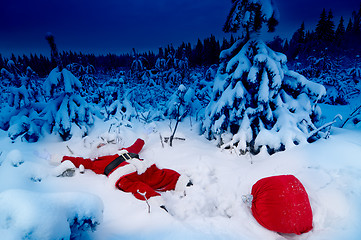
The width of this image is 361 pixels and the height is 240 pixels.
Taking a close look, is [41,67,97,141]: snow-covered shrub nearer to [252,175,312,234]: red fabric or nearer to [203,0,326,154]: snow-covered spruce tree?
[203,0,326,154]: snow-covered spruce tree

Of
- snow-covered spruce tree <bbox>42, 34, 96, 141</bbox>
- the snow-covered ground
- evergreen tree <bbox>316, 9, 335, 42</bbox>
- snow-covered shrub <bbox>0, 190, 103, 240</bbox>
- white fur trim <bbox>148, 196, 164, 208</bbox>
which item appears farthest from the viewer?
evergreen tree <bbox>316, 9, 335, 42</bbox>

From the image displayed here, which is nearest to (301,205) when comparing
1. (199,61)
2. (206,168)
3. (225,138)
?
(206,168)

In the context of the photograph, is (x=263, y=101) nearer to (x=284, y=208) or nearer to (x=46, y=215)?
(x=284, y=208)

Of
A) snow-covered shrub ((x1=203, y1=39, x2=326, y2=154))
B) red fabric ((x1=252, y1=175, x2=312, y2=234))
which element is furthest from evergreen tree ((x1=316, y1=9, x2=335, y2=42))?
red fabric ((x1=252, y1=175, x2=312, y2=234))

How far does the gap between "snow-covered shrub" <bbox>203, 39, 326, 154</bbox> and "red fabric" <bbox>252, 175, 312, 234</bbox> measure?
1.50 meters

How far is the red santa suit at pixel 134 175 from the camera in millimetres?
2818

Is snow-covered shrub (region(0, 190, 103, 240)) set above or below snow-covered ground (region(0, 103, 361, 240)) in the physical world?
above

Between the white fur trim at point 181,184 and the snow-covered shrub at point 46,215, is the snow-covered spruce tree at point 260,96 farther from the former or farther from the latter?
the snow-covered shrub at point 46,215

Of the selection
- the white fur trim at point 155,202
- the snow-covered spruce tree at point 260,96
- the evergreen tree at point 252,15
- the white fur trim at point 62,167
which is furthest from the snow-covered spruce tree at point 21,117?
the evergreen tree at point 252,15

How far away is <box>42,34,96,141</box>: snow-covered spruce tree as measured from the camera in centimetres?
465

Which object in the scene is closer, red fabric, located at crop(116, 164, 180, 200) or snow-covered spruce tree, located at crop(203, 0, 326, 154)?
red fabric, located at crop(116, 164, 180, 200)

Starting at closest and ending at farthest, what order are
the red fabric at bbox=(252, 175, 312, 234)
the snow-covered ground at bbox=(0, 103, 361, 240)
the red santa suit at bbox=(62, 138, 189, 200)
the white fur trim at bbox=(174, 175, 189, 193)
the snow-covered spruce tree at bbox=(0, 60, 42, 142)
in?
the snow-covered ground at bbox=(0, 103, 361, 240), the red fabric at bbox=(252, 175, 312, 234), the red santa suit at bbox=(62, 138, 189, 200), the white fur trim at bbox=(174, 175, 189, 193), the snow-covered spruce tree at bbox=(0, 60, 42, 142)

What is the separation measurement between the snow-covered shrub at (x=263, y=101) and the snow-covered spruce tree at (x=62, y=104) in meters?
4.21

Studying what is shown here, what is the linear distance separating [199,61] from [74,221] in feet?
175
